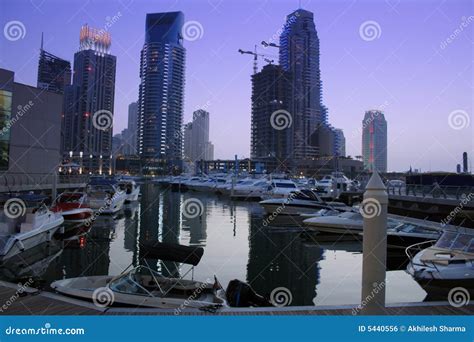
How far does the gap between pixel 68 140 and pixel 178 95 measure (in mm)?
38808

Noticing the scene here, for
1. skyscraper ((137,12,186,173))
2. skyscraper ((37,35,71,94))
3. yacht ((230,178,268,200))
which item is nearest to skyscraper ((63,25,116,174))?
skyscraper ((37,35,71,94))

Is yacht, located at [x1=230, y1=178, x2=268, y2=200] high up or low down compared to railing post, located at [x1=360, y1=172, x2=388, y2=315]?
down

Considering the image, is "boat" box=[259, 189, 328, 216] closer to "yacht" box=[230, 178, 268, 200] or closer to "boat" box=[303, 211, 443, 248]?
"boat" box=[303, 211, 443, 248]

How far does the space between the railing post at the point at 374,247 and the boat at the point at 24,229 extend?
13.5 m

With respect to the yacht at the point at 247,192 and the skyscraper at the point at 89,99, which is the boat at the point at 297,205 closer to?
the yacht at the point at 247,192

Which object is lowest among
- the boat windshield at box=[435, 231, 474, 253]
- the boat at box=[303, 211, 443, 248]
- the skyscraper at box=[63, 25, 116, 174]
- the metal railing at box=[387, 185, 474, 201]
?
the boat at box=[303, 211, 443, 248]

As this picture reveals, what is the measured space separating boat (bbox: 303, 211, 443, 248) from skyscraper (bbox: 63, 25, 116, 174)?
103343mm

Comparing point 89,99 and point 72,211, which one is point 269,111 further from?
point 72,211

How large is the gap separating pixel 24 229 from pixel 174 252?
A: 10362 mm

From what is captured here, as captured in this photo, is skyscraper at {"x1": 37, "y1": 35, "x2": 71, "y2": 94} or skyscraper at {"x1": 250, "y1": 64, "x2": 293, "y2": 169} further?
skyscraper at {"x1": 250, "y1": 64, "x2": 293, "y2": 169}

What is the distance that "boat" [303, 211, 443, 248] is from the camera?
18469mm

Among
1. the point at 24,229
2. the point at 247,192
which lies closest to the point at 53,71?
the point at 247,192
